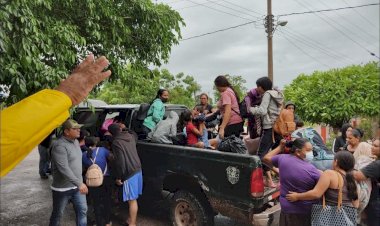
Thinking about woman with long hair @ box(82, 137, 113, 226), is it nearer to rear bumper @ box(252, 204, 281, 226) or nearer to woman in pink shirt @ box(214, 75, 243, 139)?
woman in pink shirt @ box(214, 75, 243, 139)

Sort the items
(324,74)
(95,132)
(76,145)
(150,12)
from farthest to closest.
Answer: (324,74) → (95,132) → (150,12) → (76,145)

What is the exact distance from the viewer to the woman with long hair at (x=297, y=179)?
351 cm

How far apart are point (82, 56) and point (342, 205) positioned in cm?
417

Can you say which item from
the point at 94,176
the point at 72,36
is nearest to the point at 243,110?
the point at 94,176

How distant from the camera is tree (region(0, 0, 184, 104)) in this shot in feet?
12.3

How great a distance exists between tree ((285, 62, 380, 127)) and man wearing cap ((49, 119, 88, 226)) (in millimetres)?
11609

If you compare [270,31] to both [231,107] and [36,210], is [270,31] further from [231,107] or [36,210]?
[36,210]

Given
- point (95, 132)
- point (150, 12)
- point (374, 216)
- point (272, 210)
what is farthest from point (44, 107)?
point (95, 132)

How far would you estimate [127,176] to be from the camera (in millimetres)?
4871

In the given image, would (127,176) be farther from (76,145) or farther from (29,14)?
(29,14)

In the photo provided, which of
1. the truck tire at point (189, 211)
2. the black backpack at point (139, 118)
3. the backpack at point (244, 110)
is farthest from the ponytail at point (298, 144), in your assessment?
the black backpack at point (139, 118)

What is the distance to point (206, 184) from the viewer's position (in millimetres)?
4273

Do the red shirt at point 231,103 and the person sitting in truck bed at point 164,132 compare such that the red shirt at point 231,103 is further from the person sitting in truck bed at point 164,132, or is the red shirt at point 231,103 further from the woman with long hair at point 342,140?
the woman with long hair at point 342,140

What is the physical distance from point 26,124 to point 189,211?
13.0 feet
